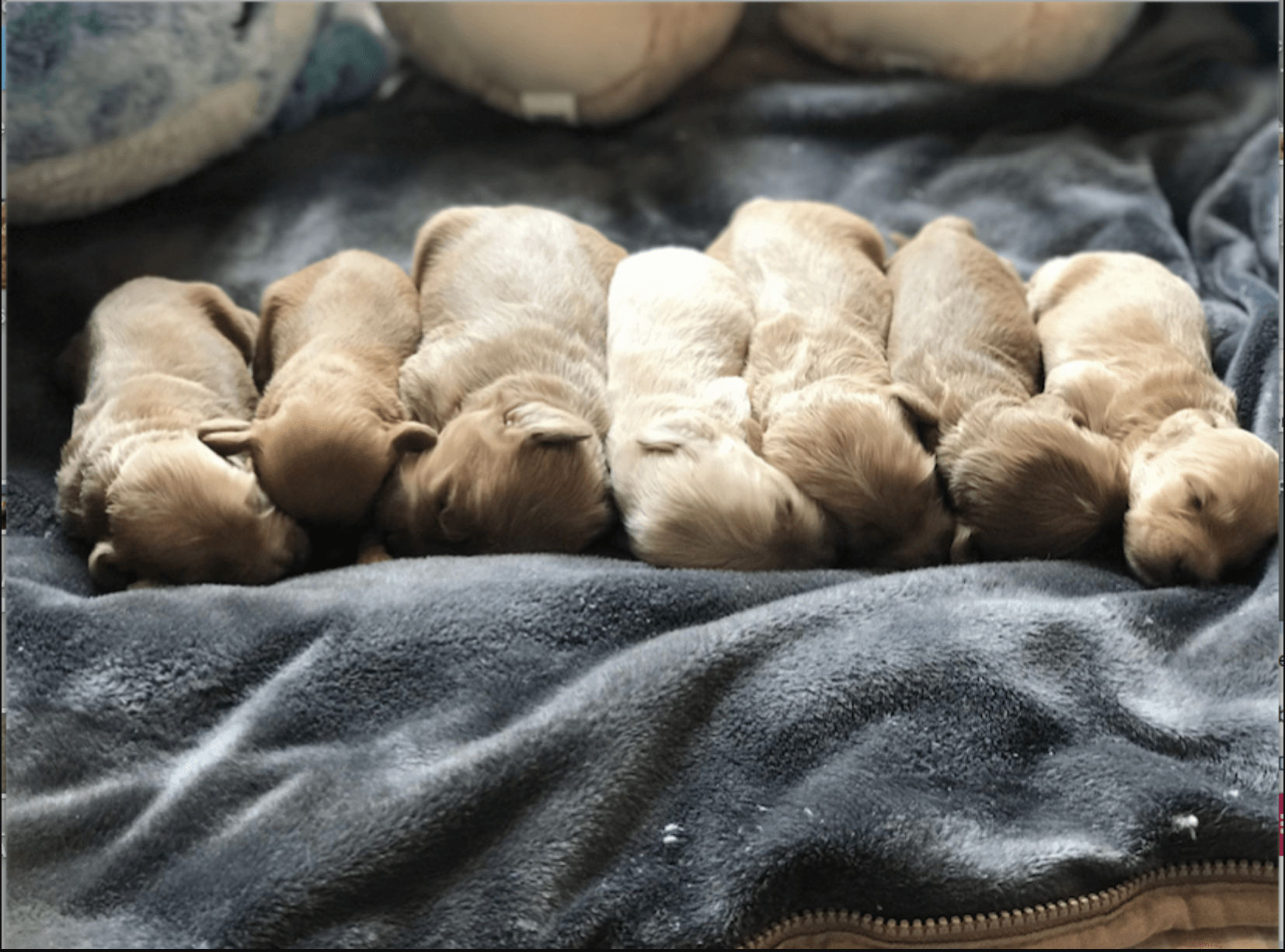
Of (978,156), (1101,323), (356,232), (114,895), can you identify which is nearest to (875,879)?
(114,895)

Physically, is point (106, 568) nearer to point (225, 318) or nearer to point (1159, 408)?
point (225, 318)

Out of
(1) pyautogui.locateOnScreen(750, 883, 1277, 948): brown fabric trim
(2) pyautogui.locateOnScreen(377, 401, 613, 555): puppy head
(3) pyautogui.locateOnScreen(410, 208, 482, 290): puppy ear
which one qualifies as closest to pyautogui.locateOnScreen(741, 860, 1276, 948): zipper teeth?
(1) pyautogui.locateOnScreen(750, 883, 1277, 948): brown fabric trim

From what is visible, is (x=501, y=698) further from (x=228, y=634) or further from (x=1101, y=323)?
(x=1101, y=323)

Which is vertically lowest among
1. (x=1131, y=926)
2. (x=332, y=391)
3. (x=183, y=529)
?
(x=1131, y=926)

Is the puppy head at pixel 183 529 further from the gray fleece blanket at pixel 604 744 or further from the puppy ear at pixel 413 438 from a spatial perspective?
the puppy ear at pixel 413 438

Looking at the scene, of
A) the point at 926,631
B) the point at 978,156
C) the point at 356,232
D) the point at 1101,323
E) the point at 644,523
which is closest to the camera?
the point at 926,631

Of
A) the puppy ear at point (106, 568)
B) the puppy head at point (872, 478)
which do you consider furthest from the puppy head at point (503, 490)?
the puppy ear at point (106, 568)

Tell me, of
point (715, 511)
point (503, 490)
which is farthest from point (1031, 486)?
point (503, 490)
